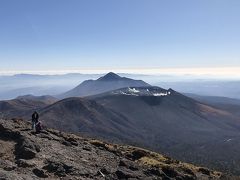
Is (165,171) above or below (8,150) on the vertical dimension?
below

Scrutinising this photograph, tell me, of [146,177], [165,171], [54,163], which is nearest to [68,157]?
[54,163]

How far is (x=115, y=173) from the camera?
48312 millimetres

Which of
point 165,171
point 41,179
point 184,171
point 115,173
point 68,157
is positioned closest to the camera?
point 41,179

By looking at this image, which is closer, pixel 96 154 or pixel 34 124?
pixel 96 154

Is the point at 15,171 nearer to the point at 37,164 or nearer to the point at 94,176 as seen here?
the point at 37,164

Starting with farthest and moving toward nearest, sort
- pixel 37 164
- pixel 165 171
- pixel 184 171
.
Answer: pixel 184 171 → pixel 165 171 → pixel 37 164

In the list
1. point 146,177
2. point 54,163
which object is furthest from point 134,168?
point 54,163

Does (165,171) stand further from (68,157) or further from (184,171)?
(68,157)

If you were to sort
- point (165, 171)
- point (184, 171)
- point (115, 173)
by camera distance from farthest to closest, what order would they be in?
point (184, 171) → point (165, 171) → point (115, 173)

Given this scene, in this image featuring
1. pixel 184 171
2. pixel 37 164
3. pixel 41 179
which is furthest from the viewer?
pixel 184 171

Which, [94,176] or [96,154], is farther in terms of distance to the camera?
[96,154]

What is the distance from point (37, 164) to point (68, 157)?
25.6 feet

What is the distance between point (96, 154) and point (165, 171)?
34.3ft

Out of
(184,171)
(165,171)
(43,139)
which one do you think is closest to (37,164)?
(43,139)
